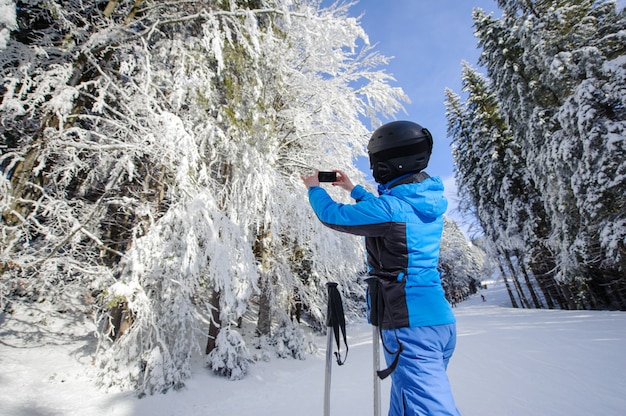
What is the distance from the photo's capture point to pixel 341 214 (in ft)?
5.34

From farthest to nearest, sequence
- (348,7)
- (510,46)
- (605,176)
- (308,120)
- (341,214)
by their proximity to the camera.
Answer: (510,46), (605,176), (308,120), (348,7), (341,214)

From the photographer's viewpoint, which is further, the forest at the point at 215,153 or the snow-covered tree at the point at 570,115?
the snow-covered tree at the point at 570,115

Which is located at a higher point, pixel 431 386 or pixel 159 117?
pixel 159 117

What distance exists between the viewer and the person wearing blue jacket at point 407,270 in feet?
4.67

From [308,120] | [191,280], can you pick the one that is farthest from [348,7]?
[191,280]

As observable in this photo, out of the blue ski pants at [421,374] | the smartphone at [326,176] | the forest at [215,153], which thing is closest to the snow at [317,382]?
the forest at [215,153]

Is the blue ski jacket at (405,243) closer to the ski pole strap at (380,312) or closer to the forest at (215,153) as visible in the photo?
the ski pole strap at (380,312)

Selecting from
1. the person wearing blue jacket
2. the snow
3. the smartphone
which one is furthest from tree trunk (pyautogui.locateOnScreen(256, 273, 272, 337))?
the person wearing blue jacket

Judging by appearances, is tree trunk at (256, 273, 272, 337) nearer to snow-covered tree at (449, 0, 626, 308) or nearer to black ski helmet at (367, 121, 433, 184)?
black ski helmet at (367, 121, 433, 184)

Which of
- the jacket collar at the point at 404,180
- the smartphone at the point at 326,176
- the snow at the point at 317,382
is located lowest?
the snow at the point at 317,382

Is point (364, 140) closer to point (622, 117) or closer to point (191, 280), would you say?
point (191, 280)

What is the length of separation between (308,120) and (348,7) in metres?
3.06

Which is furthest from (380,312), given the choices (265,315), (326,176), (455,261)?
(455,261)

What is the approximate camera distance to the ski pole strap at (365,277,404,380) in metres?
1.47
